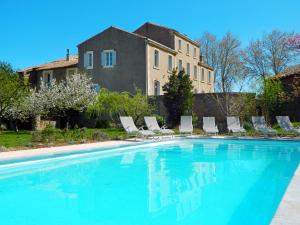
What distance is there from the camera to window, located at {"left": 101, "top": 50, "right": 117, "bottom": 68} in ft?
102

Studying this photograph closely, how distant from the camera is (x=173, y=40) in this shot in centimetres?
3369

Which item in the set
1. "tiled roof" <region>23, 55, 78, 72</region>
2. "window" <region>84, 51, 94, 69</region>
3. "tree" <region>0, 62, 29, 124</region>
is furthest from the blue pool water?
"tiled roof" <region>23, 55, 78, 72</region>

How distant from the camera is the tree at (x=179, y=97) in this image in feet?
80.0

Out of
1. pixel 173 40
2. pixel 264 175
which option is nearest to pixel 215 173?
pixel 264 175

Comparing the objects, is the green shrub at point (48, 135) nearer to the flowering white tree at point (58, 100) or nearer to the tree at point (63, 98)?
the flowering white tree at point (58, 100)

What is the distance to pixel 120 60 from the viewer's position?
30828mm

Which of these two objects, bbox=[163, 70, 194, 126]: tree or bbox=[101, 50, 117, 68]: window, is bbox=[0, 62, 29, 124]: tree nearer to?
bbox=[163, 70, 194, 126]: tree

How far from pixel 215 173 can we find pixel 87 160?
438cm

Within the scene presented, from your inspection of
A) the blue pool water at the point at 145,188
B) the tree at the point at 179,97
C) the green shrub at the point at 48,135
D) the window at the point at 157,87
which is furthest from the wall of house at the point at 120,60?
the blue pool water at the point at 145,188

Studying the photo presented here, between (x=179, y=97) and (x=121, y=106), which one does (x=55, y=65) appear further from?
(x=179, y=97)

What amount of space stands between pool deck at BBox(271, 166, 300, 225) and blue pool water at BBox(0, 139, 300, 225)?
504 millimetres

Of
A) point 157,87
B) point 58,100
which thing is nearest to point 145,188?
point 58,100

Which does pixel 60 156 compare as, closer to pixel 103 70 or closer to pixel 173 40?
pixel 103 70

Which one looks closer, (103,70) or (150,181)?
(150,181)
